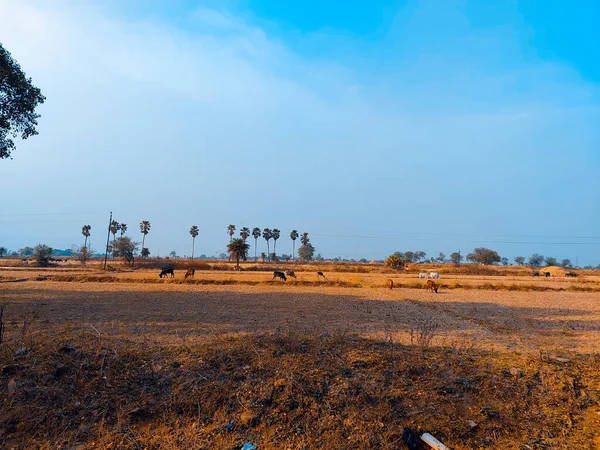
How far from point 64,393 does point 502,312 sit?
22730 mm

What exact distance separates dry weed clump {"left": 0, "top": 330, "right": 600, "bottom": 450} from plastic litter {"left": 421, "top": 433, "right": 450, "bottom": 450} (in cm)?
21

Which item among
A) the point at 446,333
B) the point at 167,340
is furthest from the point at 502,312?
the point at 167,340

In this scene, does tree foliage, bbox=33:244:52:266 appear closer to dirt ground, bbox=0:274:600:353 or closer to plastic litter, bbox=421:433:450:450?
dirt ground, bbox=0:274:600:353

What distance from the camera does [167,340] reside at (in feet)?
34.8

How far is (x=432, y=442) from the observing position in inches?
195

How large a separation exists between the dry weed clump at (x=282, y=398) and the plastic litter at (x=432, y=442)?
210 millimetres

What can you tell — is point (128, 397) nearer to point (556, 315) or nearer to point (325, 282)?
point (556, 315)

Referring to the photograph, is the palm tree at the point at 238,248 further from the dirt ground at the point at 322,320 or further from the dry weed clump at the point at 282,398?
the dry weed clump at the point at 282,398

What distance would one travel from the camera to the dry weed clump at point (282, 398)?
5.16m

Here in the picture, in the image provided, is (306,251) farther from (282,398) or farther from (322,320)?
(282,398)

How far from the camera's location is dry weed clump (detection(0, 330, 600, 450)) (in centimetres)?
516

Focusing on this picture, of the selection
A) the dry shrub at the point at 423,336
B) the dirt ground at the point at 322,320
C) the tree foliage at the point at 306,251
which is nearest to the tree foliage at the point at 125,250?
the dirt ground at the point at 322,320

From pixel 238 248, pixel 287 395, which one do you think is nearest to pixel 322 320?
pixel 287 395

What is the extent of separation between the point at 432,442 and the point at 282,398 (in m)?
2.25
